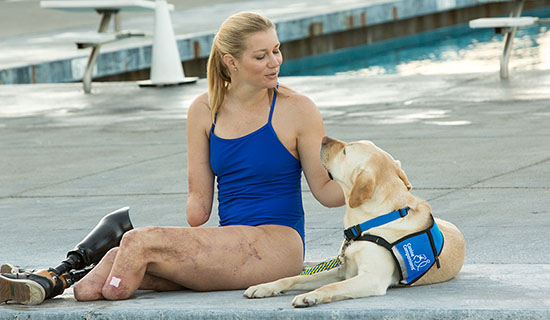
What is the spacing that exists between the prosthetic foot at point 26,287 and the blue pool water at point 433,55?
41.2 feet

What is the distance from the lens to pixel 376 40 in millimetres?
21688

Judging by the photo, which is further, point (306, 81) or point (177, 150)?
point (306, 81)

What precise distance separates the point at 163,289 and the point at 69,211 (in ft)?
7.61

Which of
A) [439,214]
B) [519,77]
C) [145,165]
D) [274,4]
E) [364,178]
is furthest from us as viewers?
[274,4]

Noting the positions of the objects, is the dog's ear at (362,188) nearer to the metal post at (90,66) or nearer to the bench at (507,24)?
the bench at (507,24)

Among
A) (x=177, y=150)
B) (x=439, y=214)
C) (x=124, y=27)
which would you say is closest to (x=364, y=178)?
(x=439, y=214)

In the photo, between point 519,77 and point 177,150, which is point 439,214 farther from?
point 519,77

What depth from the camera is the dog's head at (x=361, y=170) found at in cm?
375

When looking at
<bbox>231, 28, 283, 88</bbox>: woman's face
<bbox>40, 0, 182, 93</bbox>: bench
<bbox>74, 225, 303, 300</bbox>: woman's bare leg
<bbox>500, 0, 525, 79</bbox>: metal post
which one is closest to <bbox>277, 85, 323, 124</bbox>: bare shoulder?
<bbox>231, 28, 283, 88</bbox>: woman's face

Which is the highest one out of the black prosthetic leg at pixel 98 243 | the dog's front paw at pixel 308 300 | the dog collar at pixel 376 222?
the dog collar at pixel 376 222

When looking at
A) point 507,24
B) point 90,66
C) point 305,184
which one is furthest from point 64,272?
point 90,66

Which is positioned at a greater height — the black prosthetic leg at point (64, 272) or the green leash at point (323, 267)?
the black prosthetic leg at point (64, 272)

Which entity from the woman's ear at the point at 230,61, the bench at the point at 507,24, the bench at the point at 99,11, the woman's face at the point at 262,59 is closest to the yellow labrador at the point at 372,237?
the woman's face at the point at 262,59

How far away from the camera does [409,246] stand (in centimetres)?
371
